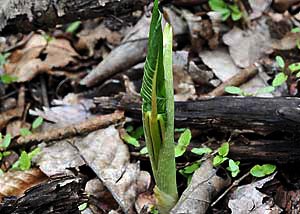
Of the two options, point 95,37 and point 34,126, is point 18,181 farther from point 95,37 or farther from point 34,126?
point 95,37

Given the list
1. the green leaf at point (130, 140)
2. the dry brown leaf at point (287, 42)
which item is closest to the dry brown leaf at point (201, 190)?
the green leaf at point (130, 140)

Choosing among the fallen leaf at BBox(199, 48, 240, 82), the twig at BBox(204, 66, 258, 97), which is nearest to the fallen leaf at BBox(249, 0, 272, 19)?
the fallen leaf at BBox(199, 48, 240, 82)

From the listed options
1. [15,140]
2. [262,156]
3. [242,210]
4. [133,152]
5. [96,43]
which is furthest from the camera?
[96,43]

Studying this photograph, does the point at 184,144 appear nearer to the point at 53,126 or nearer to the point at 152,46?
the point at 152,46

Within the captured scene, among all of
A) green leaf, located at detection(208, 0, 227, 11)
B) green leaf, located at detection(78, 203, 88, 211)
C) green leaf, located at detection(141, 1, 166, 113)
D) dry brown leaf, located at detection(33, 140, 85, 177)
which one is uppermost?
green leaf, located at detection(141, 1, 166, 113)

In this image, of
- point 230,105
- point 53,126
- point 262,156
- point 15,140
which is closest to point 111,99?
point 53,126

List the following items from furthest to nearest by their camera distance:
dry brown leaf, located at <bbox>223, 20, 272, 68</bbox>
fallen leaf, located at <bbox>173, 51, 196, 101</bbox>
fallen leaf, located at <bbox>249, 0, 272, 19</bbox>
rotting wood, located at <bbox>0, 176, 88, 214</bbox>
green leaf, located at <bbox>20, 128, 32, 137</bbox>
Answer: fallen leaf, located at <bbox>249, 0, 272, 19</bbox>
dry brown leaf, located at <bbox>223, 20, 272, 68</bbox>
fallen leaf, located at <bbox>173, 51, 196, 101</bbox>
green leaf, located at <bbox>20, 128, 32, 137</bbox>
rotting wood, located at <bbox>0, 176, 88, 214</bbox>

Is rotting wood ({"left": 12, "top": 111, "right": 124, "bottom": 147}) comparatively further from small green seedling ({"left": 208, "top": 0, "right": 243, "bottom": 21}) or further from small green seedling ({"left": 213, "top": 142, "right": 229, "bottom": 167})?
small green seedling ({"left": 208, "top": 0, "right": 243, "bottom": 21})
